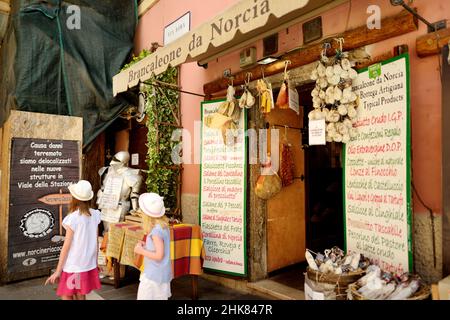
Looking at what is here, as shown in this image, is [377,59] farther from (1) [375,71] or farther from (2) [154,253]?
(2) [154,253]

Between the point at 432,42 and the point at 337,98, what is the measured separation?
2.92ft

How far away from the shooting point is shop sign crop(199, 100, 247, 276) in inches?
181

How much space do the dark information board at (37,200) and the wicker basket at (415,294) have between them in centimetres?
476

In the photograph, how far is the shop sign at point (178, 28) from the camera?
5.85 metres

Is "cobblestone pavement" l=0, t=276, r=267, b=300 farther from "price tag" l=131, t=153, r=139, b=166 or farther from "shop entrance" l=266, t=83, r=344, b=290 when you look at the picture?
"price tag" l=131, t=153, r=139, b=166

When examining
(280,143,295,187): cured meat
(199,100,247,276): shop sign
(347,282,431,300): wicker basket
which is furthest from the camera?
(280,143,295,187): cured meat

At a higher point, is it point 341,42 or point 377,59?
point 341,42

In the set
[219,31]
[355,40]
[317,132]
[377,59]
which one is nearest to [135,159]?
→ [219,31]

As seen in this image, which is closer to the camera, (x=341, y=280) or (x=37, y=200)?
(x=341, y=280)

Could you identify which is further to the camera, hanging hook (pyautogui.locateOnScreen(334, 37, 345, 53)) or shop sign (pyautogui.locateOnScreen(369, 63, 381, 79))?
hanging hook (pyautogui.locateOnScreen(334, 37, 345, 53))

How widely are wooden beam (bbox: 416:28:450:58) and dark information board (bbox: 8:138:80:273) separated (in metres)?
5.35

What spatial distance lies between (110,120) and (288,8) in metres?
4.83

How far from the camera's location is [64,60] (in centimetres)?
634

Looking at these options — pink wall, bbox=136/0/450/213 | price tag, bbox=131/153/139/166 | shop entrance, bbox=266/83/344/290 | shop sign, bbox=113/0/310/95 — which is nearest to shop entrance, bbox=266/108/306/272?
shop entrance, bbox=266/83/344/290
